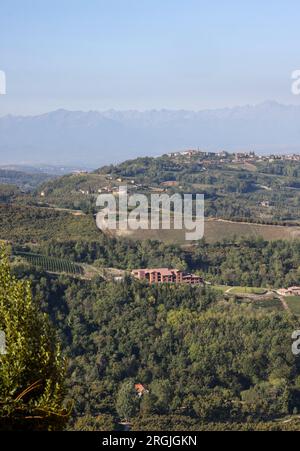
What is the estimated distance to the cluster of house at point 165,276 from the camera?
28.0m

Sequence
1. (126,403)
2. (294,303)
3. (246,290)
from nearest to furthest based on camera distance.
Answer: (126,403) → (294,303) → (246,290)

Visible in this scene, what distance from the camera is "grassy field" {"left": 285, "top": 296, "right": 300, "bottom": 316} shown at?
25.6 meters

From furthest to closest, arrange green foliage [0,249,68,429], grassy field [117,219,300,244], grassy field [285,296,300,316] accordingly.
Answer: grassy field [117,219,300,244] < grassy field [285,296,300,316] < green foliage [0,249,68,429]

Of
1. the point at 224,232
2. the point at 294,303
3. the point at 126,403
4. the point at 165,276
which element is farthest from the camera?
the point at 224,232

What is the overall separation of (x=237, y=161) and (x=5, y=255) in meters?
72.7

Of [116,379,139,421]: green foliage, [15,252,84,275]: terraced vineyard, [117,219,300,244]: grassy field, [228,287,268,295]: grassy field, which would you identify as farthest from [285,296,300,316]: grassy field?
[116,379,139,421]: green foliage

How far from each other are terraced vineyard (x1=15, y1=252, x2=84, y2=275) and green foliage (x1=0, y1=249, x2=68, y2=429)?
20.8 meters

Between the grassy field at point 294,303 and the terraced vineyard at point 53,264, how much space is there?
834cm

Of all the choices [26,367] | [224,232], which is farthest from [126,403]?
[224,232]

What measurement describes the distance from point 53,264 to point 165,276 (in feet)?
15.2

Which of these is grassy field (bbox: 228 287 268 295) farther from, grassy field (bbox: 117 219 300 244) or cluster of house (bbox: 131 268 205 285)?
grassy field (bbox: 117 219 300 244)

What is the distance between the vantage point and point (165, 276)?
2822 cm

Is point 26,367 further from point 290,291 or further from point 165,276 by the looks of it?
point 290,291

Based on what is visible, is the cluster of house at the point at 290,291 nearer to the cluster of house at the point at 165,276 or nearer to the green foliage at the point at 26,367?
the cluster of house at the point at 165,276
